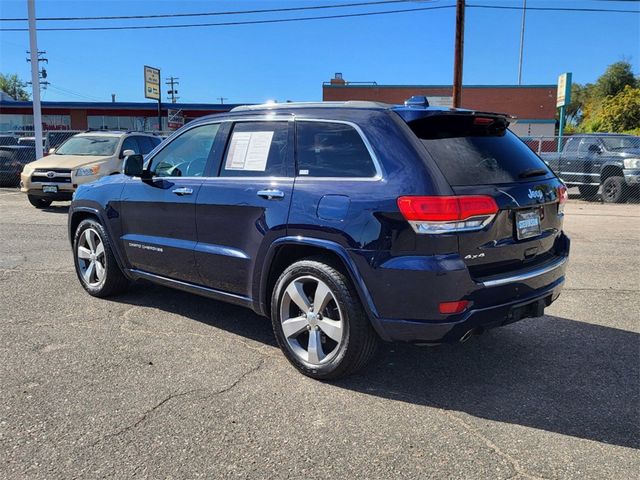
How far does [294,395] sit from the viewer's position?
3.63m

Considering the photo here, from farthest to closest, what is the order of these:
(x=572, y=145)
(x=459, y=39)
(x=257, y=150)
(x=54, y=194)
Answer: (x=459, y=39) → (x=572, y=145) → (x=54, y=194) → (x=257, y=150)

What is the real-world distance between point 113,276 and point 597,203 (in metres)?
13.6

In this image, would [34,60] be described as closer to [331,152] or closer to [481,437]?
[331,152]

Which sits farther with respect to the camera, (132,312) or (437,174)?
(132,312)

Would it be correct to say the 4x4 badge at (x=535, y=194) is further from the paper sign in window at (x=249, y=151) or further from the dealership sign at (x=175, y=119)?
the dealership sign at (x=175, y=119)

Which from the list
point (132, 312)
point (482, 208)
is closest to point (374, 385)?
point (482, 208)

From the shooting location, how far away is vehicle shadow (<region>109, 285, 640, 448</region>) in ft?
11.1

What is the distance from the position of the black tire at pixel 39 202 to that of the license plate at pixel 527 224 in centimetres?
1241

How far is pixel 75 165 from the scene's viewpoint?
12.7m

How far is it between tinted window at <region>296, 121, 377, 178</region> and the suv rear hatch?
0.36m

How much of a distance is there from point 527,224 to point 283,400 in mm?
1940

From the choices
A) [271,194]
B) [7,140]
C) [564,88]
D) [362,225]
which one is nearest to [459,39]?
[564,88]

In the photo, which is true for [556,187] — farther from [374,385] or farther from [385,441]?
[385,441]

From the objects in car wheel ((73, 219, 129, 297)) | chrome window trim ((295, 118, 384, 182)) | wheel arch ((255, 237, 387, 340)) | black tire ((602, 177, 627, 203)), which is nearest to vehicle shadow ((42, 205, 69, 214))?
car wheel ((73, 219, 129, 297))
